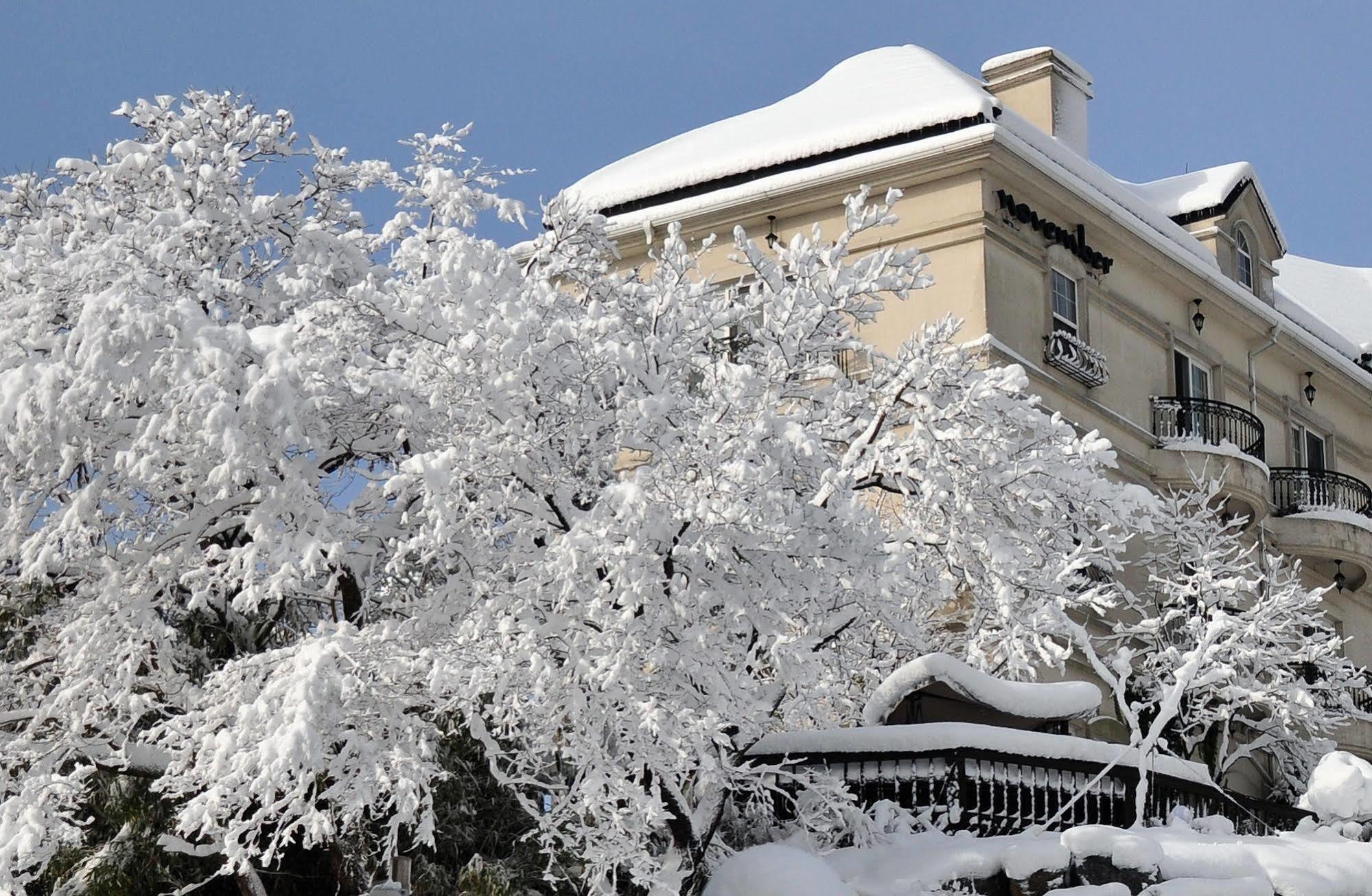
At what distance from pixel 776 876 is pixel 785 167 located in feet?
54.1

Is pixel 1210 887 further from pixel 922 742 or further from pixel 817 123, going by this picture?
pixel 817 123

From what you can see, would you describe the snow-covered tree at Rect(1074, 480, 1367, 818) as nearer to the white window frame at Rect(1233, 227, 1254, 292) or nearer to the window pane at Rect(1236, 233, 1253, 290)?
the white window frame at Rect(1233, 227, 1254, 292)

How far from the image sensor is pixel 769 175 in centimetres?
2995

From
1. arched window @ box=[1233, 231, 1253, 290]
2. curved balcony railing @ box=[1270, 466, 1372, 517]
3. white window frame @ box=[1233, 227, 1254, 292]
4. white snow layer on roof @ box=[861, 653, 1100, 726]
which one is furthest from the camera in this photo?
arched window @ box=[1233, 231, 1253, 290]

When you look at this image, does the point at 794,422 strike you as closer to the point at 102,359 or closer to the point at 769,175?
the point at 102,359

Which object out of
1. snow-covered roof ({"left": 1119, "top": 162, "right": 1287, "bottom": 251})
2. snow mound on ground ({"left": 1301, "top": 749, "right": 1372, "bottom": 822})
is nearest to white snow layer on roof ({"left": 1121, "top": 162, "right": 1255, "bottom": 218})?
snow-covered roof ({"left": 1119, "top": 162, "right": 1287, "bottom": 251})

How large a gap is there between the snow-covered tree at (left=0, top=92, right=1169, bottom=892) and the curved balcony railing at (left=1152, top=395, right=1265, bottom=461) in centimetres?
1337

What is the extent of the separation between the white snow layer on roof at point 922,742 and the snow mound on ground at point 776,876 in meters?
1.33

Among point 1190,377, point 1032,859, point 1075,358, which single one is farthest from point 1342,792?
point 1190,377

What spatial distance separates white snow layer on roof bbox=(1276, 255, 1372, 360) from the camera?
39.0 meters

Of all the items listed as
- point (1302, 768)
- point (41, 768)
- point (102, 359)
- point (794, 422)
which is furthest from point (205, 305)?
point (1302, 768)

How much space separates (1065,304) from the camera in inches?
1191

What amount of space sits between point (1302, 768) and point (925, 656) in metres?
16.5

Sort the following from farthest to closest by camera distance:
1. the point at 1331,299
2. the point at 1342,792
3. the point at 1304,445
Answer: the point at 1331,299 → the point at 1304,445 → the point at 1342,792
